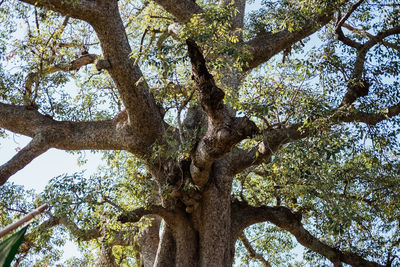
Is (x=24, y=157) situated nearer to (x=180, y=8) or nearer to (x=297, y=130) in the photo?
(x=180, y=8)

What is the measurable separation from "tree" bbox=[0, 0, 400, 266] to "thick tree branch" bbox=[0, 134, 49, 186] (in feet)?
0.06

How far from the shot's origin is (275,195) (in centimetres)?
823

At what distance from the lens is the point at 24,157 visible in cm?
620

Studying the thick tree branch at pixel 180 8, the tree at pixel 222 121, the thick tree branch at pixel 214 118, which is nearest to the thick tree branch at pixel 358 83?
the tree at pixel 222 121

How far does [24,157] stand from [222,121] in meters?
2.54

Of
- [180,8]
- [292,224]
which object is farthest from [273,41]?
[292,224]

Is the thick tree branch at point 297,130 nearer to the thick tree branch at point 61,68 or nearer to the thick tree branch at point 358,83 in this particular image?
the thick tree branch at point 358,83

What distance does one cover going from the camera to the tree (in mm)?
5781

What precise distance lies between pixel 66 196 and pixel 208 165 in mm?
1796

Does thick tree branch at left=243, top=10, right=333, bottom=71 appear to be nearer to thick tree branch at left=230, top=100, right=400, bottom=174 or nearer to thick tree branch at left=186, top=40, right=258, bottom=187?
thick tree branch at left=230, top=100, right=400, bottom=174

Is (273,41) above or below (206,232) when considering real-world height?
above

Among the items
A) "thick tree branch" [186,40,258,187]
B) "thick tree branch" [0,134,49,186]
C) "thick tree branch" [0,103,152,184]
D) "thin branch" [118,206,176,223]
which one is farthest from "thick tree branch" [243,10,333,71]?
"thick tree branch" [0,134,49,186]

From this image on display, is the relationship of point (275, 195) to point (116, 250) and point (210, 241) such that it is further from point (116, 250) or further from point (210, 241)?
point (116, 250)

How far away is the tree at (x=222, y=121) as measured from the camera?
5781 millimetres
